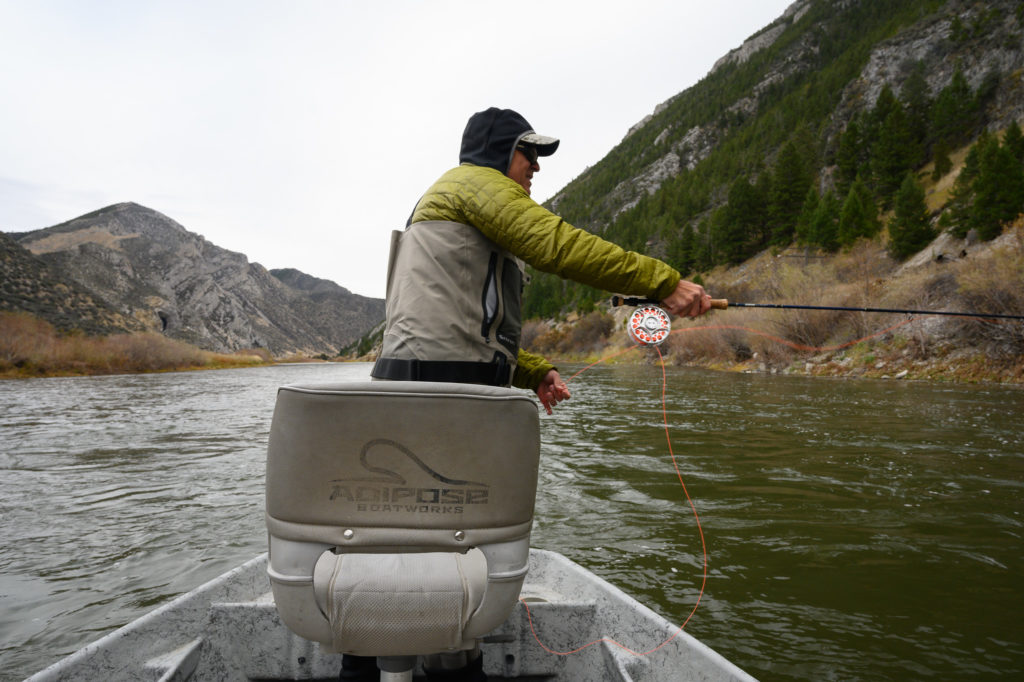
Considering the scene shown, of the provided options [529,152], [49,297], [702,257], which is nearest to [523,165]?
[529,152]

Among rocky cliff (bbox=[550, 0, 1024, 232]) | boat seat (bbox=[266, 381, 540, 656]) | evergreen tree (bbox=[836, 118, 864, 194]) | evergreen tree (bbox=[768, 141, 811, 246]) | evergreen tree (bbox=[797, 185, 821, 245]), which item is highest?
rocky cliff (bbox=[550, 0, 1024, 232])

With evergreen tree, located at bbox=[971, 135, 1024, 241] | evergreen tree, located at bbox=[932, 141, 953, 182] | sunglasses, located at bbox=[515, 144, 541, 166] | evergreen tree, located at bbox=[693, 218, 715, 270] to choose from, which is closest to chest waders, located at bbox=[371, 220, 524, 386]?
sunglasses, located at bbox=[515, 144, 541, 166]

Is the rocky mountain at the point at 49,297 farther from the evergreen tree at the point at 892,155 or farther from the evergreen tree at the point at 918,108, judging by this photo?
the evergreen tree at the point at 918,108

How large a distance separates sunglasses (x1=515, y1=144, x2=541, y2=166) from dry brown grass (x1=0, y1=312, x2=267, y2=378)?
4341 centimetres

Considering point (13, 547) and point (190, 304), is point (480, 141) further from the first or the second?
point (190, 304)

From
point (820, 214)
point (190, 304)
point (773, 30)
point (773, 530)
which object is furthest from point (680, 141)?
point (773, 530)

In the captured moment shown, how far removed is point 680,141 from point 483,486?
478 ft

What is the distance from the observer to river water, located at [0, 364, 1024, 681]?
308 centimetres

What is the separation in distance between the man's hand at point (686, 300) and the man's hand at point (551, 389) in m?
0.84

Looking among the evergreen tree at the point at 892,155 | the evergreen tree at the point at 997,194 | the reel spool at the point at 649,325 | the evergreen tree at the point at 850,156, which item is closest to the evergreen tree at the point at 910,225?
the evergreen tree at the point at 997,194

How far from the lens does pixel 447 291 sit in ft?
6.19

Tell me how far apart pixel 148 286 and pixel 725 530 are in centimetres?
14680

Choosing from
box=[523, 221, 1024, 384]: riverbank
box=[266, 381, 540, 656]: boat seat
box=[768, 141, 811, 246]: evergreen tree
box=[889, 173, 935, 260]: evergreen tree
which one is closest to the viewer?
box=[266, 381, 540, 656]: boat seat

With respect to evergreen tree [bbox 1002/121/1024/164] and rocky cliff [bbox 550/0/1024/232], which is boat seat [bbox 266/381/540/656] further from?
rocky cliff [bbox 550/0/1024/232]
